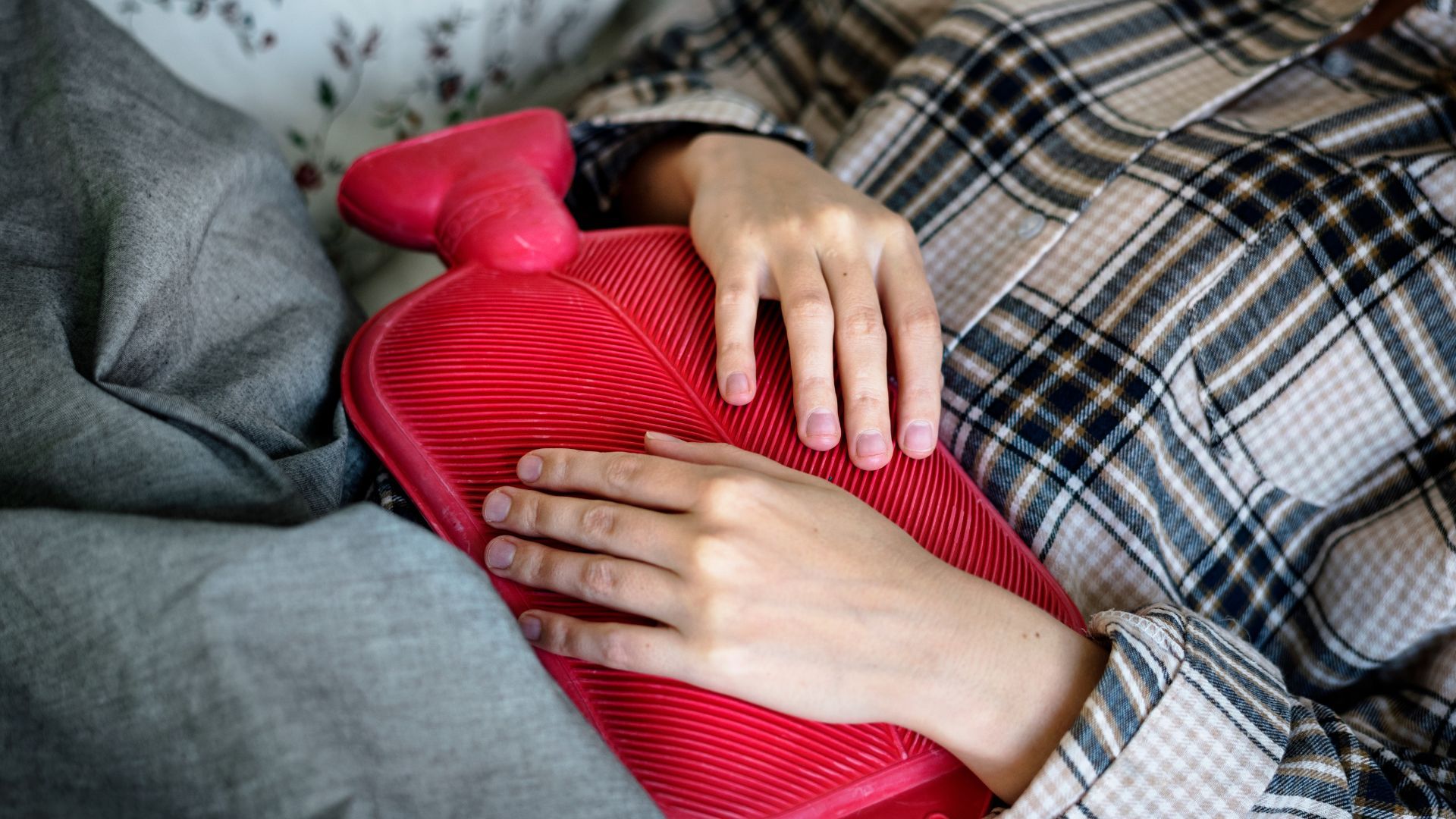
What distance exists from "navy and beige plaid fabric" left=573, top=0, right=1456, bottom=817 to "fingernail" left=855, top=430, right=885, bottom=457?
0.48 feet

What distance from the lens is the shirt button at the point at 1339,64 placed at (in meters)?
0.85

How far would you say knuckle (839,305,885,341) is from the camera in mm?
649

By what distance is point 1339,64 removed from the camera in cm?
85

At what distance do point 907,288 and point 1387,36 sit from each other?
0.54 meters

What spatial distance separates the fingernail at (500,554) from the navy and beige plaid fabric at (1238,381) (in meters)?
0.37

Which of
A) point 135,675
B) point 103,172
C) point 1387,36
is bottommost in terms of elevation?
point 135,675

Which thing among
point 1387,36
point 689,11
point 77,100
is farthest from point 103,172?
point 1387,36

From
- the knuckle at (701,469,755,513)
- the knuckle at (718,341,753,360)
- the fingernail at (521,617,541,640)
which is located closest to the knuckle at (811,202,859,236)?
the knuckle at (718,341,753,360)

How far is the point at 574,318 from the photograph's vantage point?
0.64m

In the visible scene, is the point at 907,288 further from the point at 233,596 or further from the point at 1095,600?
the point at 233,596

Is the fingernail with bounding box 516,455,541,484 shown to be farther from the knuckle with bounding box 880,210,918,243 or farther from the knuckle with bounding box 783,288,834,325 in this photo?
the knuckle with bounding box 880,210,918,243

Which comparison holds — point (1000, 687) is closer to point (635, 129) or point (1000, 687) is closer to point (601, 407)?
point (601, 407)

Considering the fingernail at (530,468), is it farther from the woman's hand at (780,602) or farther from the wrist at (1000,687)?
the wrist at (1000,687)

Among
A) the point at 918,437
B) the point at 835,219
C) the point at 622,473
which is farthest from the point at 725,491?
the point at 835,219
